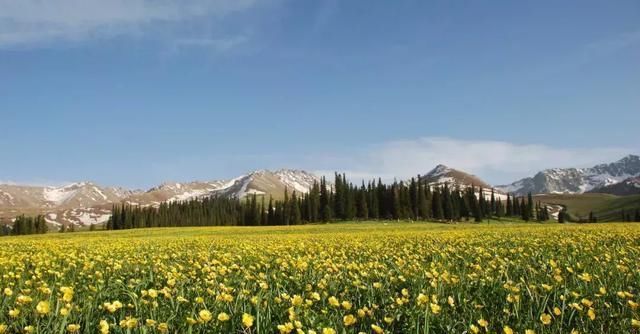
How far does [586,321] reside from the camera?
17.5 feet

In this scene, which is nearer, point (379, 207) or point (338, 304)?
point (338, 304)

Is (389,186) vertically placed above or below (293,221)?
above

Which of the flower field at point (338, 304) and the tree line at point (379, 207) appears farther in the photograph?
the tree line at point (379, 207)

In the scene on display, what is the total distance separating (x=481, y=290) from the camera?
673 centimetres

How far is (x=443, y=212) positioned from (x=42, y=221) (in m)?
131

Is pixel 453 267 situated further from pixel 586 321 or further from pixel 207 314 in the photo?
pixel 207 314

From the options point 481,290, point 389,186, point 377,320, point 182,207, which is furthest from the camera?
point 182,207

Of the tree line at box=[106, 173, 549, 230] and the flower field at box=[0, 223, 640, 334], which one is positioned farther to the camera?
the tree line at box=[106, 173, 549, 230]

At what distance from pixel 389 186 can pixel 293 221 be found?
2928 cm

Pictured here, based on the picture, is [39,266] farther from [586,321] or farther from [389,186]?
[389,186]

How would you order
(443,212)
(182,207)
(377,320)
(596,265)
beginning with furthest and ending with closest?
→ 1. (182,207)
2. (443,212)
3. (596,265)
4. (377,320)

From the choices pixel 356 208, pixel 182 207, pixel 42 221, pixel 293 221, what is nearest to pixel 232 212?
pixel 182 207


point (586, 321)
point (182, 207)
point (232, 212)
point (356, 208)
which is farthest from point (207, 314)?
point (182, 207)

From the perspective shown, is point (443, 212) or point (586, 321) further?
point (443, 212)
